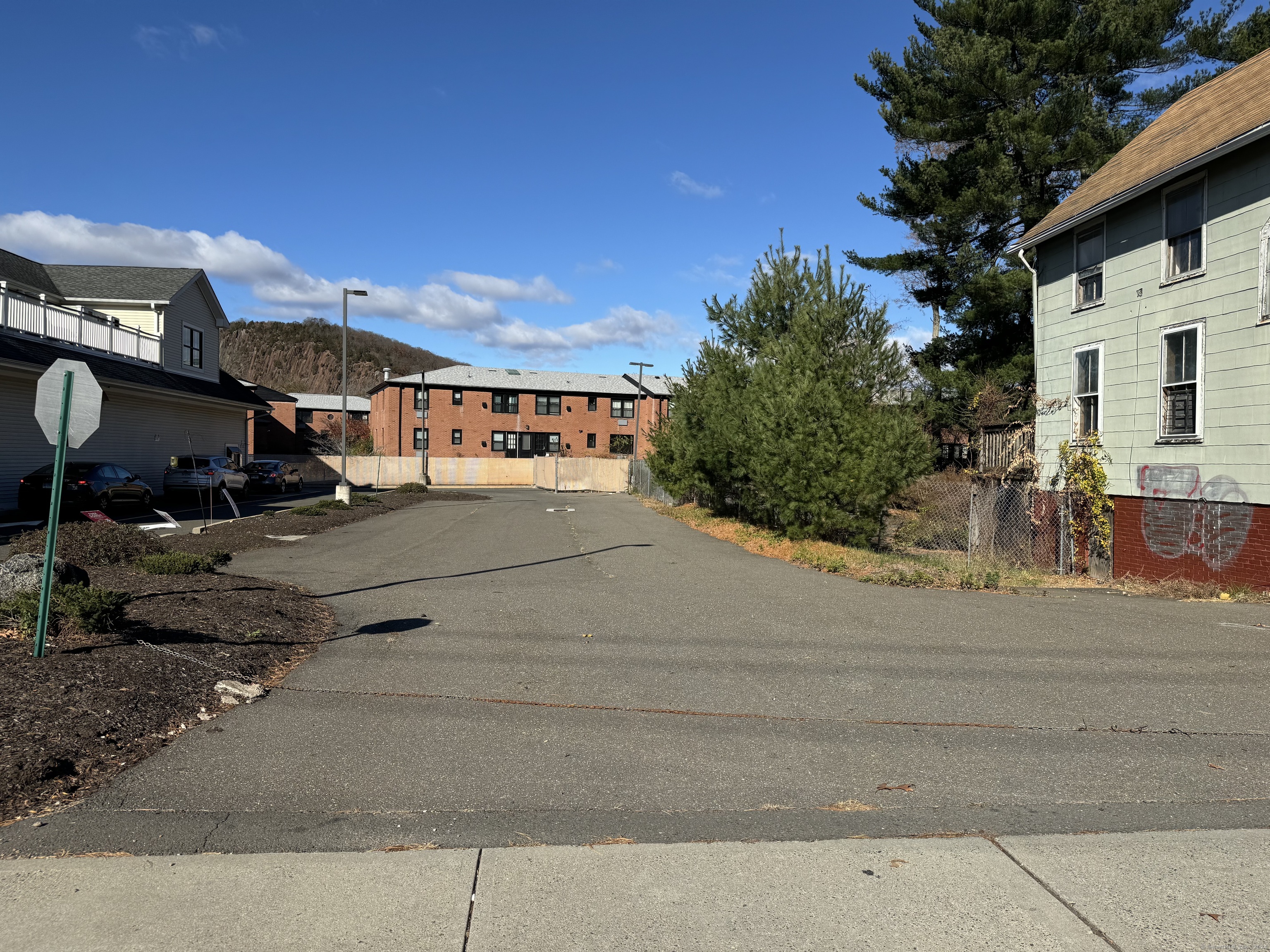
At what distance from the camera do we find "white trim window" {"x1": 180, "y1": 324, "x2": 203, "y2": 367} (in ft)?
106

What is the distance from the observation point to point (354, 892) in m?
3.48

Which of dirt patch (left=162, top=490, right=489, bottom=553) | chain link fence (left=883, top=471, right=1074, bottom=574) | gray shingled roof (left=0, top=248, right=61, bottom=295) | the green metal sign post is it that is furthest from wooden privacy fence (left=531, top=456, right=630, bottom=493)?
the green metal sign post

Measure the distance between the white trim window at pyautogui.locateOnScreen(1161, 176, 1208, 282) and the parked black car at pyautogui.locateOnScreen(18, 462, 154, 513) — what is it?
2224 cm

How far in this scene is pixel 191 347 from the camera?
108 ft

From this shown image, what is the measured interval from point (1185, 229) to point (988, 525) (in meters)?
7.19

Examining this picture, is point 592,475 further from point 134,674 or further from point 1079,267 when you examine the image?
point 134,674

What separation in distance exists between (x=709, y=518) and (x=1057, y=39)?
1764 cm

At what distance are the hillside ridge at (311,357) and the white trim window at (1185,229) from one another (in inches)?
4959

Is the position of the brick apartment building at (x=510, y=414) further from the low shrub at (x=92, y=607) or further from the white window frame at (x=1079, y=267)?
the low shrub at (x=92, y=607)

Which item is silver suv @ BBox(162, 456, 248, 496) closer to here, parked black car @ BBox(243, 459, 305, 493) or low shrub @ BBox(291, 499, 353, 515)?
parked black car @ BBox(243, 459, 305, 493)

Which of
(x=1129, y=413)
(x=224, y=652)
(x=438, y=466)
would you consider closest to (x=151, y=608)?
(x=224, y=652)

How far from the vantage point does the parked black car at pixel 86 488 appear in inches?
771

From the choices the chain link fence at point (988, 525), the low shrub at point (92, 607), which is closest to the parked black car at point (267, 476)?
the chain link fence at point (988, 525)

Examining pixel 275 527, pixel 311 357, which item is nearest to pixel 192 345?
pixel 275 527
